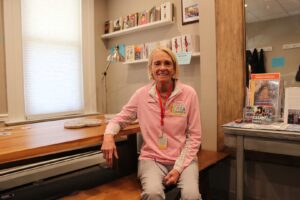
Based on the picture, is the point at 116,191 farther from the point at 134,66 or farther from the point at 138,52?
the point at 134,66

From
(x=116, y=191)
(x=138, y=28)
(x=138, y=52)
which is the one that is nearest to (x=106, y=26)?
(x=138, y=28)

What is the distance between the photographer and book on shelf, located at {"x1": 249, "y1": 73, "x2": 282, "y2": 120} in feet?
6.58

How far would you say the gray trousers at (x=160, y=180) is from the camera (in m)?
1.42

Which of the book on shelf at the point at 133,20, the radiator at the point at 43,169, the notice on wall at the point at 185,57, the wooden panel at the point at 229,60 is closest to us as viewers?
the wooden panel at the point at 229,60

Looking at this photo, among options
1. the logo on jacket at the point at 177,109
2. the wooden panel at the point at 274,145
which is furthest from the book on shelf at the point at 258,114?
the logo on jacket at the point at 177,109

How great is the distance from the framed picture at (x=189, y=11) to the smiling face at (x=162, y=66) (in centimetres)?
138

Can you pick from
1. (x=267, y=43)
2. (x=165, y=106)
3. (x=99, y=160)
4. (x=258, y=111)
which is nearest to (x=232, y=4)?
(x=267, y=43)

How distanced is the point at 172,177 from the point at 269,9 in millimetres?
1631

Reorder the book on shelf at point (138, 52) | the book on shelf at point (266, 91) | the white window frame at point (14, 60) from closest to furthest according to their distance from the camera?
the book on shelf at point (266, 91), the white window frame at point (14, 60), the book on shelf at point (138, 52)

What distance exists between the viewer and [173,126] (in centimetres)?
164

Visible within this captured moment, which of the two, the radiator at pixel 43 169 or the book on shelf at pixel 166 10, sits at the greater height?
the book on shelf at pixel 166 10

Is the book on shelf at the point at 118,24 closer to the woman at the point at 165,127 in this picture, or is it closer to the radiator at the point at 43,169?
the radiator at the point at 43,169

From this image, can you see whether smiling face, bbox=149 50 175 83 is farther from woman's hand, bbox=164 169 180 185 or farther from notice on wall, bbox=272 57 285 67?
notice on wall, bbox=272 57 285 67

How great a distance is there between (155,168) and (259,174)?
1161 mm
